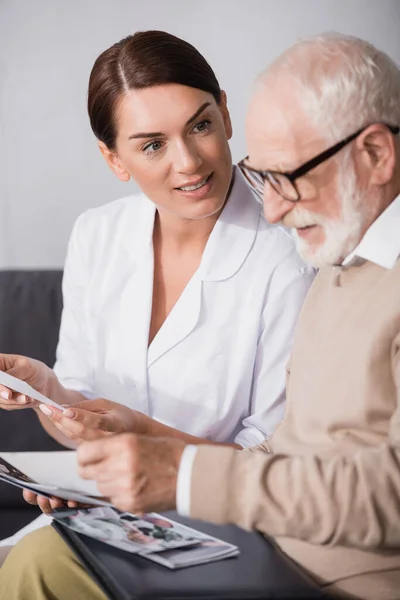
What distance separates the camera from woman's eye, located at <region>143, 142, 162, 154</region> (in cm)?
176

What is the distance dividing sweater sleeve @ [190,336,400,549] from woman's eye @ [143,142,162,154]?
2.78 ft

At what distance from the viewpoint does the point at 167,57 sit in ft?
5.64

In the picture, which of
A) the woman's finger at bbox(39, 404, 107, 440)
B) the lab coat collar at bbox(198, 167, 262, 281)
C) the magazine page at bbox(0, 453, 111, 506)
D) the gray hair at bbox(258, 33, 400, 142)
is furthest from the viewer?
the lab coat collar at bbox(198, 167, 262, 281)

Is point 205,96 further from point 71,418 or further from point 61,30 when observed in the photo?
point 61,30

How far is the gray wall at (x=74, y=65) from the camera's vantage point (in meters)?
2.37

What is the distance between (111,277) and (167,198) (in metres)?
0.30

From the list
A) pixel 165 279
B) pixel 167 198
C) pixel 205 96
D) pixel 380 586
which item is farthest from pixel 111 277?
pixel 380 586

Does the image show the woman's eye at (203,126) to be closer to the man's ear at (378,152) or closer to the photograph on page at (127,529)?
the man's ear at (378,152)

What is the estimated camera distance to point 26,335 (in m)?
2.22

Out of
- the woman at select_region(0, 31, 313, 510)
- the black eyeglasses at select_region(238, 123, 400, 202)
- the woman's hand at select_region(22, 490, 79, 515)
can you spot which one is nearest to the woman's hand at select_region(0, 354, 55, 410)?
the woman at select_region(0, 31, 313, 510)

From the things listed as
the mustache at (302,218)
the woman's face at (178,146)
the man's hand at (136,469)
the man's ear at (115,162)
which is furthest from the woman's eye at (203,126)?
the man's hand at (136,469)

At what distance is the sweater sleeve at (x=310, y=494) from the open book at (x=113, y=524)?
0.15 m

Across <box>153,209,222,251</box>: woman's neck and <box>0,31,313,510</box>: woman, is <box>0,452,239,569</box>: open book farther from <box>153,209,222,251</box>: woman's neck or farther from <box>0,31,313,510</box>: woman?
<box>153,209,222,251</box>: woman's neck

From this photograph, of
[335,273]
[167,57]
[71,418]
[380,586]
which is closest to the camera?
[380,586]
